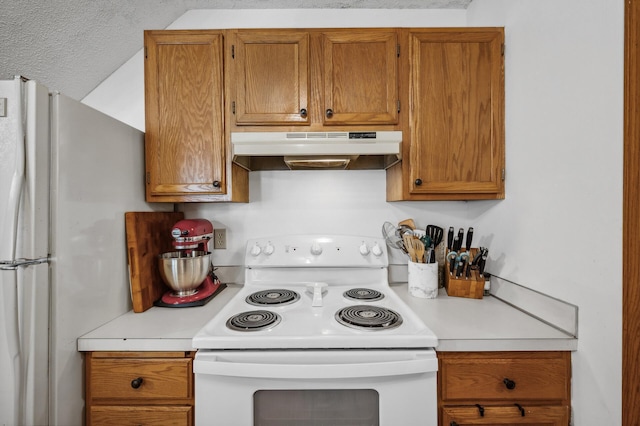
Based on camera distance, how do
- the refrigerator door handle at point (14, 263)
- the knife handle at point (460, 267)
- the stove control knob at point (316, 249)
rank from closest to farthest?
the refrigerator door handle at point (14, 263) → the knife handle at point (460, 267) → the stove control knob at point (316, 249)

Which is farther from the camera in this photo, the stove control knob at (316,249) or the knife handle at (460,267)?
the stove control knob at (316,249)

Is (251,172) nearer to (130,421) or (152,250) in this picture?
(152,250)

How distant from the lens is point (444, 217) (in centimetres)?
174

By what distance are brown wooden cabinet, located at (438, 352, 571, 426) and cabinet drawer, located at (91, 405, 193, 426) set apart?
0.93 meters

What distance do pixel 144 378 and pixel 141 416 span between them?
0.44ft

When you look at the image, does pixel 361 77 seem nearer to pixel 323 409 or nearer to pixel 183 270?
pixel 183 270

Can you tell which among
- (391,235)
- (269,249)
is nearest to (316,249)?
(269,249)

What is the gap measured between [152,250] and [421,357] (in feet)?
4.26

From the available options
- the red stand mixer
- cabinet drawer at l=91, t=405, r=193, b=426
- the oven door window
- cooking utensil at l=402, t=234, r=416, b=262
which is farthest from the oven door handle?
cooking utensil at l=402, t=234, r=416, b=262

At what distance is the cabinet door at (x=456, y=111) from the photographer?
54.7 inches

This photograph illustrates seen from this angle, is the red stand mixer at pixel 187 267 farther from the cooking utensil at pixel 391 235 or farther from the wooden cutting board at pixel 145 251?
the cooking utensil at pixel 391 235

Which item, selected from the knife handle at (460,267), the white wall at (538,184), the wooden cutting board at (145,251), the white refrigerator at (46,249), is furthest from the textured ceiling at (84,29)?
the knife handle at (460,267)

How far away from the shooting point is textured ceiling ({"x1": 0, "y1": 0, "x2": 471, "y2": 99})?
1.25 m

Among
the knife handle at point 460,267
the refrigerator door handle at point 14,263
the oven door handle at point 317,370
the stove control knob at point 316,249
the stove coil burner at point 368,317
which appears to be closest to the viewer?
the refrigerator door handle at point 14,263
